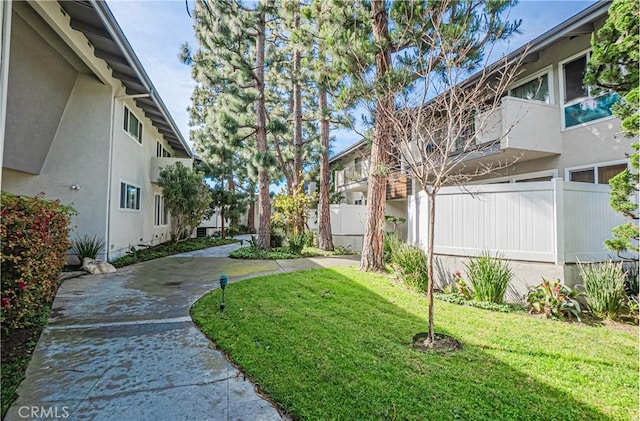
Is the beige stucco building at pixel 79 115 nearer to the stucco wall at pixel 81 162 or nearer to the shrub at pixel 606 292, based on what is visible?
the stucco wall at pixel 81 162

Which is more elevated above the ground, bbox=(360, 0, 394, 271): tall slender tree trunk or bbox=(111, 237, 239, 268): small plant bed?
bbox=(360, 0, 394, 271): tall slender tree trunk

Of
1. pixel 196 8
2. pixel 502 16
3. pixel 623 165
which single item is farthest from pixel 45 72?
pixel 623 165

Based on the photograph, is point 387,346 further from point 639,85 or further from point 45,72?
point 45,72

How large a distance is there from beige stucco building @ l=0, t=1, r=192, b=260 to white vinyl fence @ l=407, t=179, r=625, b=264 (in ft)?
30.8

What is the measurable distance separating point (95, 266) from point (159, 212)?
875 centimetres

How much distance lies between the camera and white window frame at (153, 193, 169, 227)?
1653 cm

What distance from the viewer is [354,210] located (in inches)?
664

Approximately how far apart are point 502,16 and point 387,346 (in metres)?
7.63

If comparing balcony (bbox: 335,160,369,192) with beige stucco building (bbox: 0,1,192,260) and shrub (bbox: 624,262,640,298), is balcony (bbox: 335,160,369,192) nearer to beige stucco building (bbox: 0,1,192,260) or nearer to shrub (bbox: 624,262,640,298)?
beige stucco building (bbox: 0,1,192,260)

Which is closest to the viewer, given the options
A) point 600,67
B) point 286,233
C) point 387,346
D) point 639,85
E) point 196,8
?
point 387,346

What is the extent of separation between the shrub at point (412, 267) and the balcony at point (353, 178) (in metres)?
9.05

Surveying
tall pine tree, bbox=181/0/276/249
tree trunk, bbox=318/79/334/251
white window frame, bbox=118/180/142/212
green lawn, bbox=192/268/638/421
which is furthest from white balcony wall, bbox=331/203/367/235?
green lawn, bbox=192/268/638/421

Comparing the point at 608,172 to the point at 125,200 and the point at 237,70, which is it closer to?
the point at 237,70

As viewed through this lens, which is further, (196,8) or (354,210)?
(354,210)
